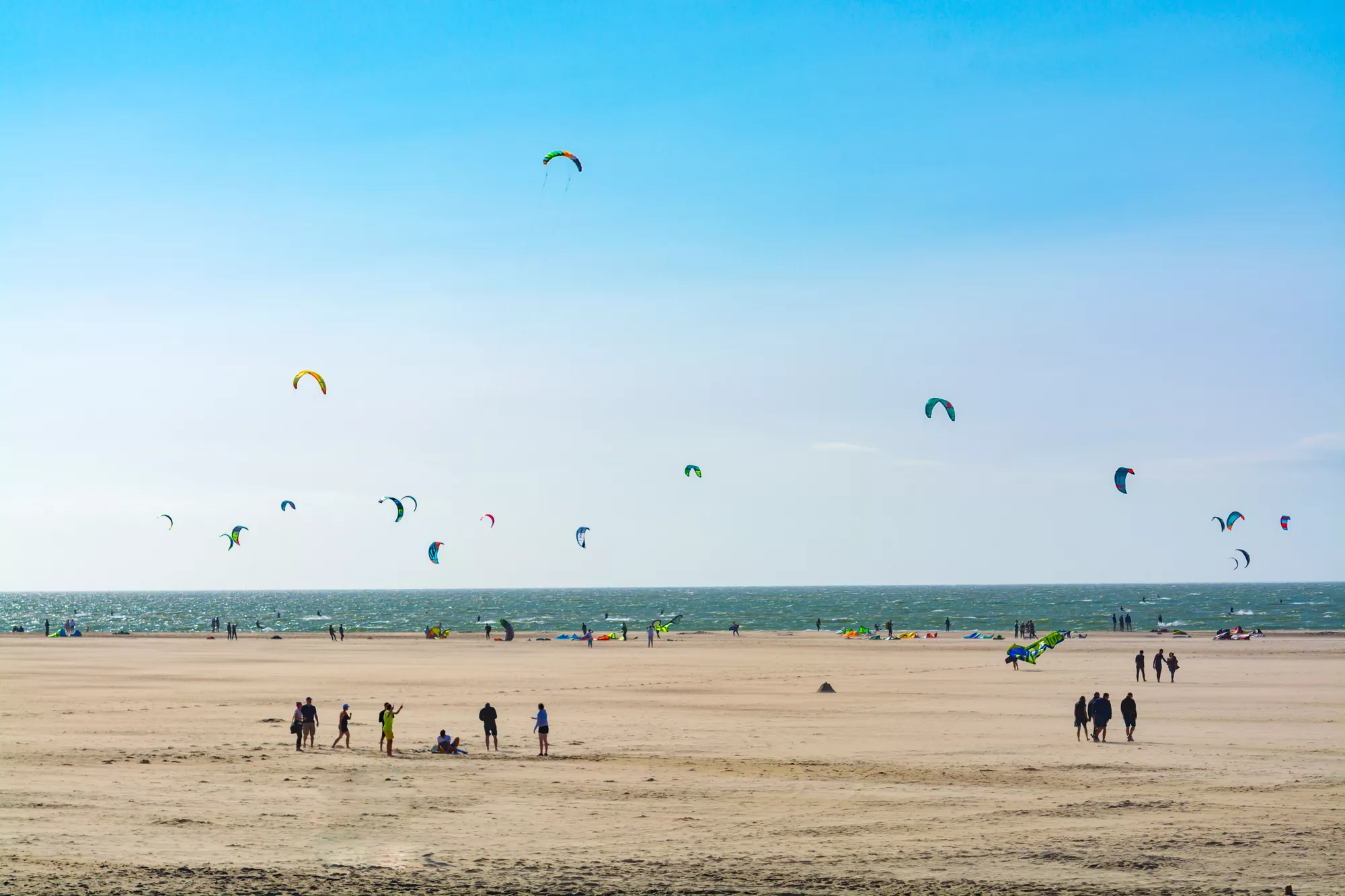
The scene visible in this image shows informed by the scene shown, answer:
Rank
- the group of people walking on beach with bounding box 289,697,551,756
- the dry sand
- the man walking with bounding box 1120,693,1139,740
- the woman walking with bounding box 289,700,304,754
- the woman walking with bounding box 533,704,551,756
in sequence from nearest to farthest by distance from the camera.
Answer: the dry sand < the woman walking with bounding box 533,704,551,756 < the group of people walking on beach with bounding box 289,697,551,756 < the woman walking with bounding box 289,700,304,754 < the man walking with bounding box 1120,693,1139,740

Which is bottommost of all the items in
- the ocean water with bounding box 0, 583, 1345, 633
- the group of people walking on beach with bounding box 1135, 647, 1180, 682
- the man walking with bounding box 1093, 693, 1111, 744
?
the ocean water with bounding box 0, 583, 1345, 633

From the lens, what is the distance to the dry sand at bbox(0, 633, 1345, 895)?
1188 cm

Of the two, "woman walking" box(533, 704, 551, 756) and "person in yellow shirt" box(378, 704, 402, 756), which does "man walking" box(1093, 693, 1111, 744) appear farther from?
"person in yellow shirt" box(378, 704, 402, 756)

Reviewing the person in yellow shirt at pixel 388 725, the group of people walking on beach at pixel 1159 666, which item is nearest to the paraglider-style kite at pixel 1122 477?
the group of people walking on beach at pixel 1159 666

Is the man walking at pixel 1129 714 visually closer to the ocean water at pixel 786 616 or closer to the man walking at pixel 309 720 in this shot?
the man walking at pixel 309 720

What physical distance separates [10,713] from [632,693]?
1509 centimetres

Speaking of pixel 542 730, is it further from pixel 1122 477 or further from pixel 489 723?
pixel 1122 477

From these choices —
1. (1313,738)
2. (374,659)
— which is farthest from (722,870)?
(374,659)

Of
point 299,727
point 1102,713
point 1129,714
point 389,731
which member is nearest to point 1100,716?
point 1102,713

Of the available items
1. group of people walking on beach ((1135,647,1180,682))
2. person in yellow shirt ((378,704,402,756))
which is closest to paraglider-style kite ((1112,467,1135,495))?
group of people walking on beach ((1135,647,1180,682))

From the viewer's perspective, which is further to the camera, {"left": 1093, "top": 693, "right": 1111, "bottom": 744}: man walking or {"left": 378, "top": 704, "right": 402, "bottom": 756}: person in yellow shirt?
{"left": 1093, "top": 693, "right": 1111, "bottom": 744}: man walking

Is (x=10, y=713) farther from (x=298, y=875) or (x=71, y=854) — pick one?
(x=298, y=875)

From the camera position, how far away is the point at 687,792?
1636 centimetres

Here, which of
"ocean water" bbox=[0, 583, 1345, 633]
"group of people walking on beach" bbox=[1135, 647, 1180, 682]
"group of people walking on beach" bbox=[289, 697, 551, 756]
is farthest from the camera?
"ocean water" bbox=[0, 583, 1345, 633]
